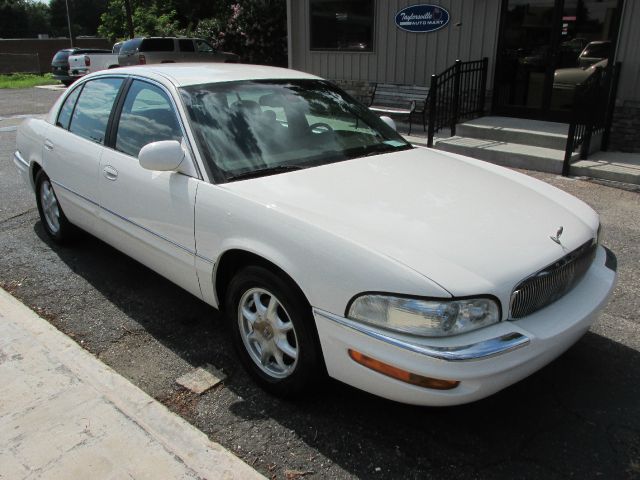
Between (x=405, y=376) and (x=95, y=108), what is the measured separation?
3208 millimetres

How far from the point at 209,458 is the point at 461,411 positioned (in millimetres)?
1248

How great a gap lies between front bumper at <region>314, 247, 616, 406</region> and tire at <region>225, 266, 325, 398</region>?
0.12 m

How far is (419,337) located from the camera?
2240 mm

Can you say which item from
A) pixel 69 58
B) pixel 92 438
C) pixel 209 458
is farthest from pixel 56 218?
pixel 69 58

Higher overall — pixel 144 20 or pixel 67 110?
pixel 144 20

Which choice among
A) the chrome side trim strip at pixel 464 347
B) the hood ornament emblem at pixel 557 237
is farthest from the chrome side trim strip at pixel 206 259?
the hood ornament emblem at pixel 557 237

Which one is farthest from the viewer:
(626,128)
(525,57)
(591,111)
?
(525,57)

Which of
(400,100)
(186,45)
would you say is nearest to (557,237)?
(400,100)

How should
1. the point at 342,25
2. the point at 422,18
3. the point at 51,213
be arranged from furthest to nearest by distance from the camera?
the point at 342,25 → the point at 422,18 → the point at 51,213

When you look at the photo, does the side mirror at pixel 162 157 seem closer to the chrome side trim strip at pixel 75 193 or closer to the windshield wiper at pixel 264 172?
the windshield wiper at pixel 264 172

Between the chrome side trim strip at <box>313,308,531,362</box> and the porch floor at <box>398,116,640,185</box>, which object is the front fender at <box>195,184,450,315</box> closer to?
the chrome side trim strip at <box>313,308,531,362</box>

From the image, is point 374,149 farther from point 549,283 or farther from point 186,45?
point 186,45

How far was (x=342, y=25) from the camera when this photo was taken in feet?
39.3

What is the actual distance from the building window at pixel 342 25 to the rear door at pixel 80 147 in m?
8.10
